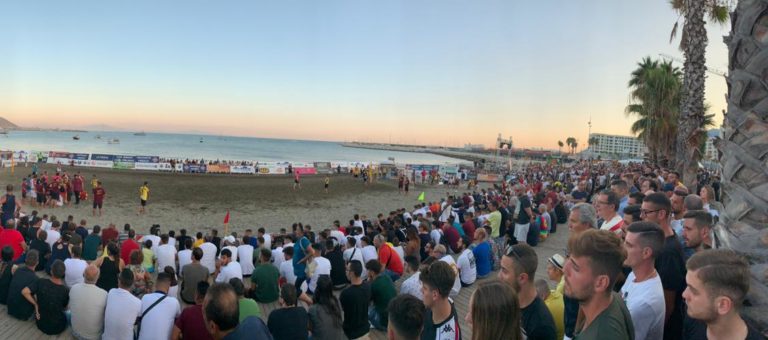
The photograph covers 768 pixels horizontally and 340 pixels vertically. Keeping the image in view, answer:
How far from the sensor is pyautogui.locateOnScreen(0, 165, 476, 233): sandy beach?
18641 millimetres

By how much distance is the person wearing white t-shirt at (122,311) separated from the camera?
208 inches

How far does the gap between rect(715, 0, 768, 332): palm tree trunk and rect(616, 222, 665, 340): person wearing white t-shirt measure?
814 millimetres

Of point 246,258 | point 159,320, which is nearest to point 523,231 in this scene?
point 246,258

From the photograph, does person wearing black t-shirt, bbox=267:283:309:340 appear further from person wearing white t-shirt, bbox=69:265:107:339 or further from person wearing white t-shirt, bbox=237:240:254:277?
person wearing white t-shirt, bbox=237:240:254:277

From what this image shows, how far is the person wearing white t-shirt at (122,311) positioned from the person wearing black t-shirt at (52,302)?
1.19 meters

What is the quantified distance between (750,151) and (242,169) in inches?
1571

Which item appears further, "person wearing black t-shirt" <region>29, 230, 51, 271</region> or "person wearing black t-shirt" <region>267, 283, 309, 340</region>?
"person wearing black t-shirt" <region>29, 230, 51, 271</region>

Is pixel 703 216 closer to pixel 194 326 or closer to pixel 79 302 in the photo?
pixel 194 326

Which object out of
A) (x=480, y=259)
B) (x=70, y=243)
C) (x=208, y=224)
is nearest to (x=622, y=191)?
(x=480, y=259)

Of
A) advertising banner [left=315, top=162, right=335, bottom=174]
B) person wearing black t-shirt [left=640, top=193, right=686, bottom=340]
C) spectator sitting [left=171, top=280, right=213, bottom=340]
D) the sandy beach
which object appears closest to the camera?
person wearing black t-shirt [left=640, top=193, right=686, bottom=340]

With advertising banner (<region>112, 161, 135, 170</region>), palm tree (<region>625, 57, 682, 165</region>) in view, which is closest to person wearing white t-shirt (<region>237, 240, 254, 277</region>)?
palm tree (<region>625, 57, 682, 165</region>)

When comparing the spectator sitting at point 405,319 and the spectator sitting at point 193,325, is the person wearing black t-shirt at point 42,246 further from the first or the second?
the spectator sitting at point 405,319

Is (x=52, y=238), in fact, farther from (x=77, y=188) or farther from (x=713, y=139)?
(x=77, y=188)

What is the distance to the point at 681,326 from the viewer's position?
334 cm
